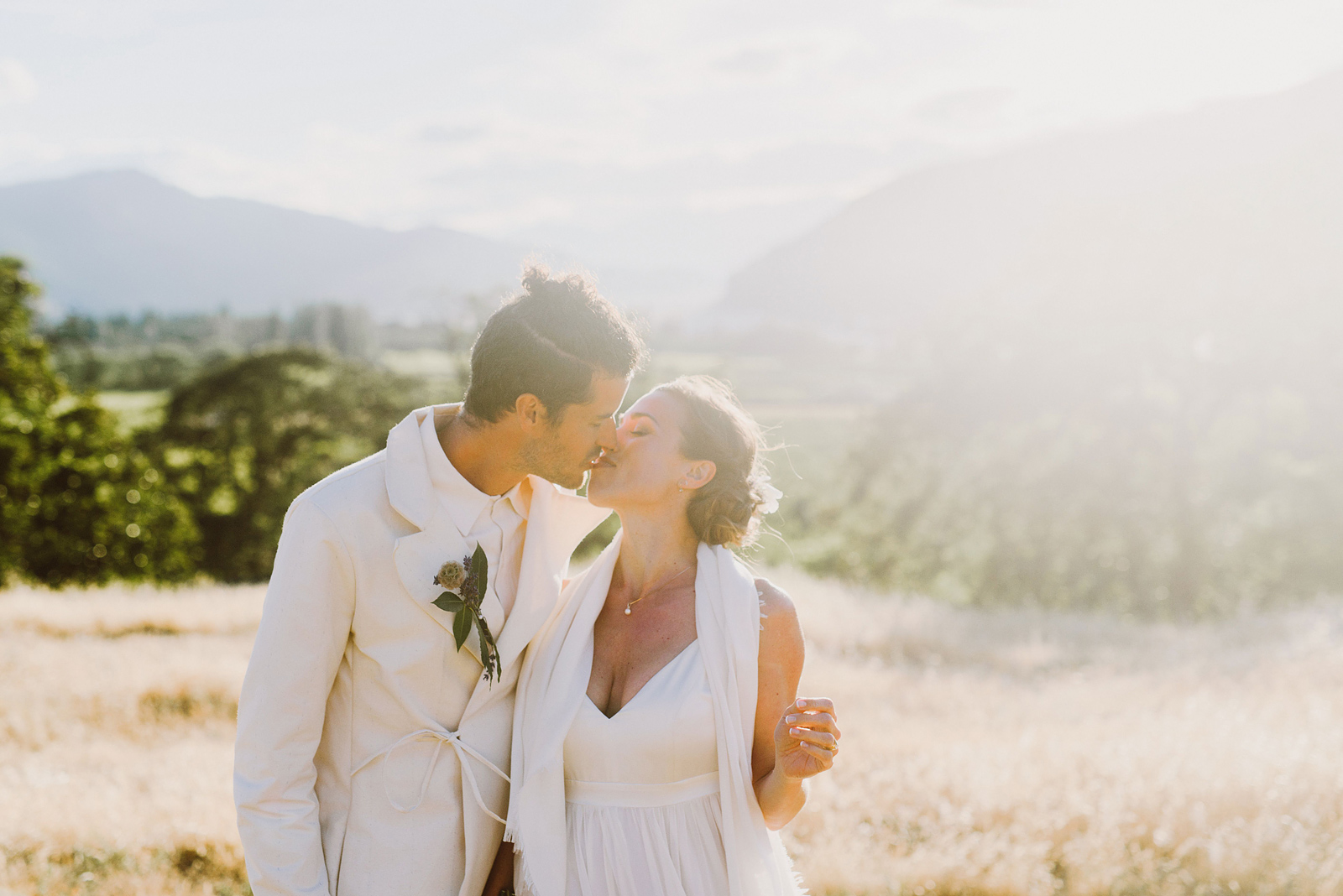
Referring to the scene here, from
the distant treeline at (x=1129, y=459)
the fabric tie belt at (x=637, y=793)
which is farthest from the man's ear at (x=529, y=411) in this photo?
the distant treeline at (x=1129, y=459)

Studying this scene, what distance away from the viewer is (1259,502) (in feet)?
84.8

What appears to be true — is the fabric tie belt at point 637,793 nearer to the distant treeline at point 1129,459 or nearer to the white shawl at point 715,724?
the white shawl at point 715,724

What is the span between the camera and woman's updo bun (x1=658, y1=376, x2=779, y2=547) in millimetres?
4000

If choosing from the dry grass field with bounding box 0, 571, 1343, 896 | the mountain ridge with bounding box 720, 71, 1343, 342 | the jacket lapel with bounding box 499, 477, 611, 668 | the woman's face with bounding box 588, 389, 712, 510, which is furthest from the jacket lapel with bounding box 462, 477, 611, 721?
the mountain ridge with bounding box 720, 71, 1343, 342

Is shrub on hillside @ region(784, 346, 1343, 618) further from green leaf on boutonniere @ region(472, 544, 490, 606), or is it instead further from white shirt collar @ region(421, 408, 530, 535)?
green leaf on boutonniere @ region(472, 544, 490, 606)

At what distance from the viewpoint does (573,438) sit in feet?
11.1

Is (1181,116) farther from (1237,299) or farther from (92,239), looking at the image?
(92,239)

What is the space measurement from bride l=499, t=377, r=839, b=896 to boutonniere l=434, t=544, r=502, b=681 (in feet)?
1.50

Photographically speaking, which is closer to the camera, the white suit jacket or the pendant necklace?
the white suit jacket

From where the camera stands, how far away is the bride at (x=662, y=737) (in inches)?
132

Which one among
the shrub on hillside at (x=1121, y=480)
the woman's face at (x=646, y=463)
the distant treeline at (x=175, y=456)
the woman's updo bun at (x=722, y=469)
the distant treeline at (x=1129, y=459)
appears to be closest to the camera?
the woman's face at (x=646, y=463)

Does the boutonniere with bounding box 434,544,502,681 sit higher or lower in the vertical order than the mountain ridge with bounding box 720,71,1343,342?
lower

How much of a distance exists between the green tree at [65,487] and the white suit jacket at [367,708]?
24.9 meters

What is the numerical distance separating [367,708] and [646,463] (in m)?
1.41
